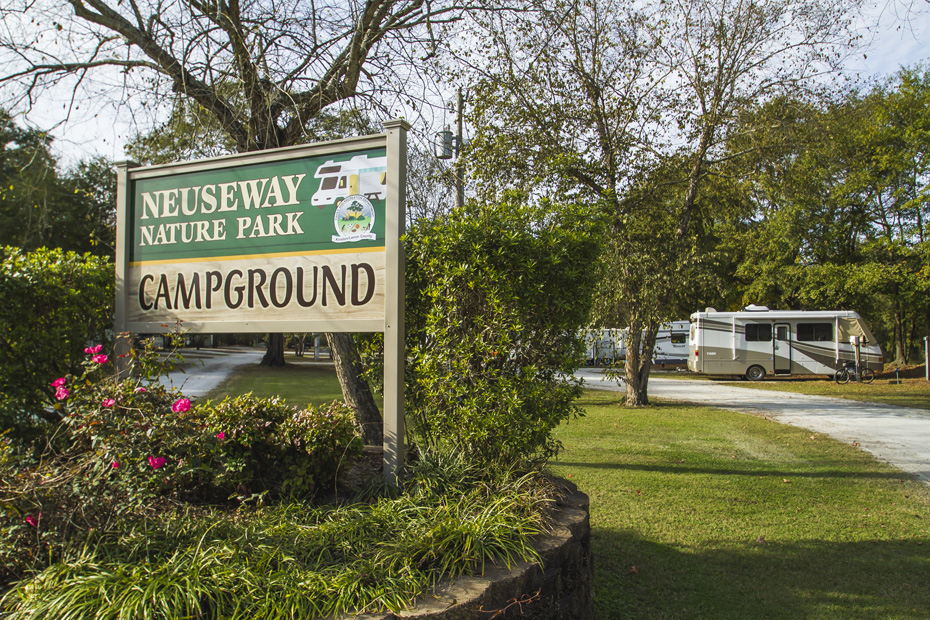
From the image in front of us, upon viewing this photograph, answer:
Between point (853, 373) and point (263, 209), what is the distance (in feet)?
75.2

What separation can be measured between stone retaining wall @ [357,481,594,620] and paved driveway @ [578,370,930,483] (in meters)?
6.02

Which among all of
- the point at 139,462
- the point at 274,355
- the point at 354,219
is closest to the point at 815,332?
the point at 274,355

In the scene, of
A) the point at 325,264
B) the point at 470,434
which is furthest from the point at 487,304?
the point at 325,264

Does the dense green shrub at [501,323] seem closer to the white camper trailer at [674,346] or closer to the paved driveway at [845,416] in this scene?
the paved driveway at [845,416]

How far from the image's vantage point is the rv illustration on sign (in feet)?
13.2

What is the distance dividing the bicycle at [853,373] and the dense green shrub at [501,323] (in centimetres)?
2105

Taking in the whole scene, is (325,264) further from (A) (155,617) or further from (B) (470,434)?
(A) (155,617)

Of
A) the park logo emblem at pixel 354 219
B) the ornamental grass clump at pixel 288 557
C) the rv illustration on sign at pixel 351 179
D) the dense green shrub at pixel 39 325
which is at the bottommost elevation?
the ornamental grass clump at pixel 288 557

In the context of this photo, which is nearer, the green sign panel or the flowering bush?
the flowering bush

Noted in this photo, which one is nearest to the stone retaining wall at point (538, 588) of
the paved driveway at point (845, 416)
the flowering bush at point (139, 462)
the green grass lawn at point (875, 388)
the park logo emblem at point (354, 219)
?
the flowering bush at point (139, 462)

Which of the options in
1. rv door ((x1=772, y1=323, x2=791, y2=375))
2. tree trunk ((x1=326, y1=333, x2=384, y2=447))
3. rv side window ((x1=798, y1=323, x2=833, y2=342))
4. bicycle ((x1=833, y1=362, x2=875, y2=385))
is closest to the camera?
tree trunk ((x1=326, y1=333, x2=384, y2=447))

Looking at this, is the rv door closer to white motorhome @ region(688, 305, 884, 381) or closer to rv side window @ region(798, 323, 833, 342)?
white motorhome @ region(688, 305, 884, 381)

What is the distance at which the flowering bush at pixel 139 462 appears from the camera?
2.64m

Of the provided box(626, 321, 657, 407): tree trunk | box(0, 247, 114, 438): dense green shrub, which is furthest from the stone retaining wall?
box(626, 321, 657, 407): tree trunk
